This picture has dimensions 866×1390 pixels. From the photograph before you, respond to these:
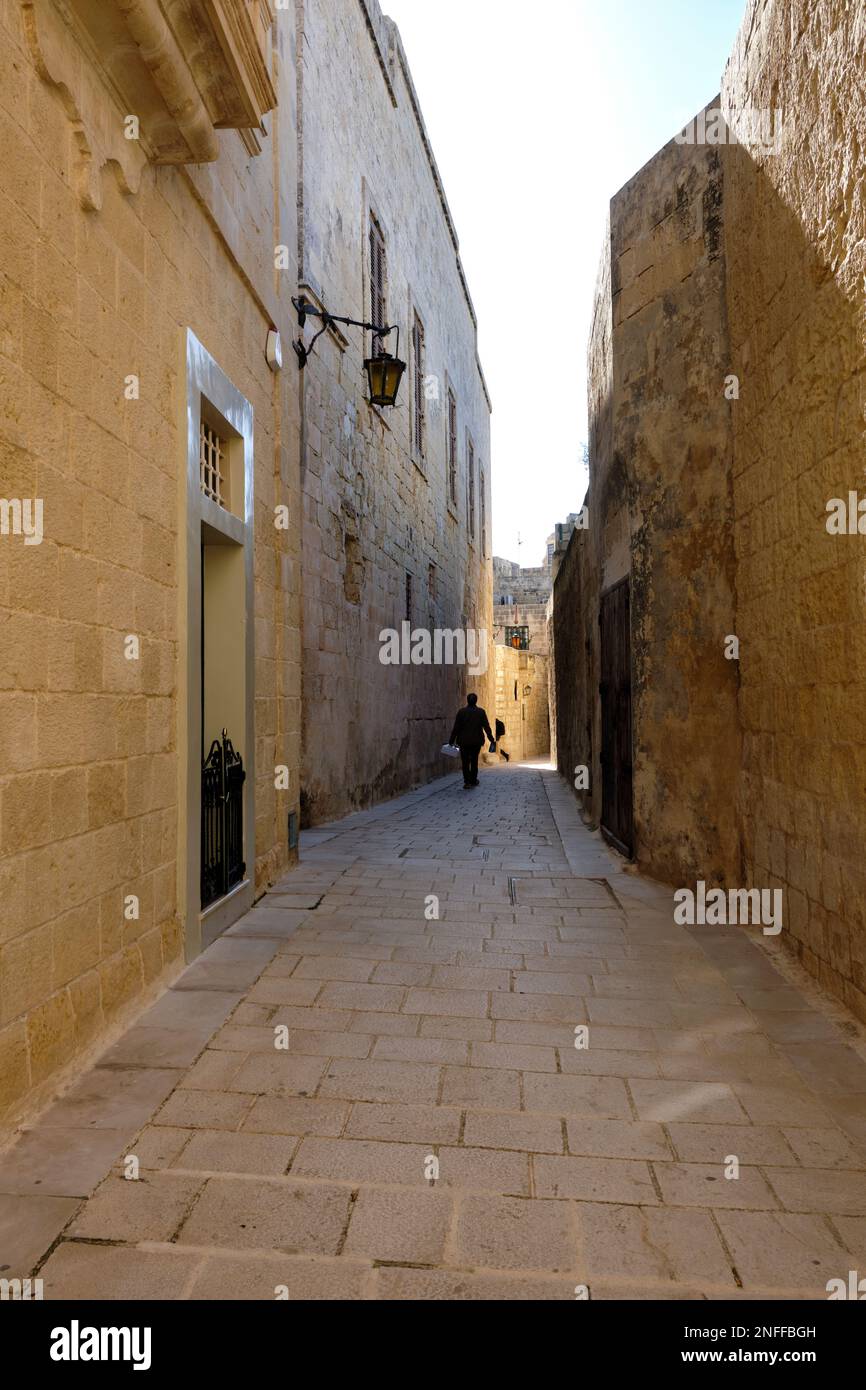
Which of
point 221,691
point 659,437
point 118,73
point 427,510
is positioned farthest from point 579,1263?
point 427,510

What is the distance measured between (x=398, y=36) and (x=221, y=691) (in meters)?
13.0

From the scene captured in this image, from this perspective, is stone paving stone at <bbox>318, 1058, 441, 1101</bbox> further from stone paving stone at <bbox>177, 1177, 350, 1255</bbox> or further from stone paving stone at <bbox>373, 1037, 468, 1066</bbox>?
stone paving stone at <bbox>177, 1177, 350, 1255</bbox>

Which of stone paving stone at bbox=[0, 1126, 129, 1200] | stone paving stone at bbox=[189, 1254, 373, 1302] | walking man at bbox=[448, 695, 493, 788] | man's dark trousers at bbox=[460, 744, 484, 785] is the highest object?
walking man at bbox=[448, 695, 493, 788]

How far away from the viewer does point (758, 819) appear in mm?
4848

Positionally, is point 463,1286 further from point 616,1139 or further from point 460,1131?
point 616,1139

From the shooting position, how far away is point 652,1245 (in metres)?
2.02

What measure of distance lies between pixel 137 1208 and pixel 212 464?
3.81 metres

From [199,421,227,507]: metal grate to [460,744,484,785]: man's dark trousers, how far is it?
9.15m

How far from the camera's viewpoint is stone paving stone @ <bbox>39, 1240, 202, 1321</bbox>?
6.05 ft

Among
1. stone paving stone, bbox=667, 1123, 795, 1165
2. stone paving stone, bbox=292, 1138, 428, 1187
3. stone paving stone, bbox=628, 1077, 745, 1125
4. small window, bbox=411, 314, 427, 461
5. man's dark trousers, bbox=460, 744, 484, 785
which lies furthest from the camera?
small window, bbox=411, 314, 427, 461

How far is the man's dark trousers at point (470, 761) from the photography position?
13.9 m

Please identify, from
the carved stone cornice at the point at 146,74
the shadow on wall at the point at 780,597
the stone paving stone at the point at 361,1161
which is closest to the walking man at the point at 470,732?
the shadow on wall at the point at 780,597

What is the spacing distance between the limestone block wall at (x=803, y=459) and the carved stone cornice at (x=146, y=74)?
95.9 inches

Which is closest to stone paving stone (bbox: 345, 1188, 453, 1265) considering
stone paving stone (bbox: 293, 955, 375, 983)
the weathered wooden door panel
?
stone paving stone (bbox: 293, 955, 375, 983)
